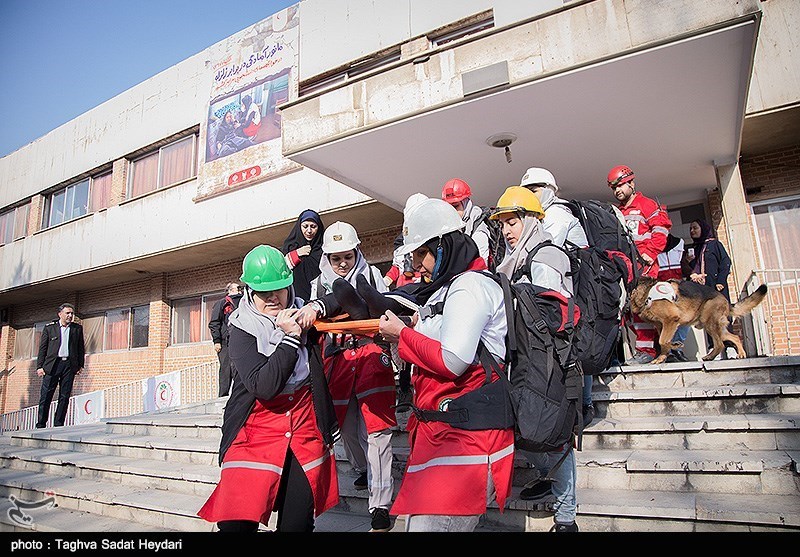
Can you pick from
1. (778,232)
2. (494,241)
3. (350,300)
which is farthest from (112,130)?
(778,232)

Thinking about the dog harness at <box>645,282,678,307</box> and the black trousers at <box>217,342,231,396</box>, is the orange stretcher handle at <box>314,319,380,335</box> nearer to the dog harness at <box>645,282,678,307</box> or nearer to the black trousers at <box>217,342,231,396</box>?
the dog harness at <box>645,282,678,307</box>

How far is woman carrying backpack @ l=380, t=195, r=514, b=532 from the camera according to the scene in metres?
1.74

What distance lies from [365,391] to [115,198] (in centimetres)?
1358

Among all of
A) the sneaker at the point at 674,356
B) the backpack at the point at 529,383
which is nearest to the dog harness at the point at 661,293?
the sneaker at the point at 674,356

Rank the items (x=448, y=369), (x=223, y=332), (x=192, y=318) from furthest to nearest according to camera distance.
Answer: (x=192, y=318) < (x=223, y=332) < (x=448, y=369)

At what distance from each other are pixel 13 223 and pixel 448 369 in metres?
21.4

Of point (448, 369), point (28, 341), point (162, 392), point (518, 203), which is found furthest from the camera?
point (28, 341)

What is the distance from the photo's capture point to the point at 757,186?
769cm

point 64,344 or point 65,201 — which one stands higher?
point 65,201

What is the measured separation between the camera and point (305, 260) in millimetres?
4219

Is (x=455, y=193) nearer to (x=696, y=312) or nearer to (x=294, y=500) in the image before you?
(x=294, y=500)

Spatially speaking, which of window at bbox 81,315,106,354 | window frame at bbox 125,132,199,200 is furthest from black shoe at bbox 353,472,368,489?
window at bbox 81,315,106,354

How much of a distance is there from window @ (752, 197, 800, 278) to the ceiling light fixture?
464 centimetres

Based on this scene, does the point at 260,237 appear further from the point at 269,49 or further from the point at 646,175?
the point at 646,175
